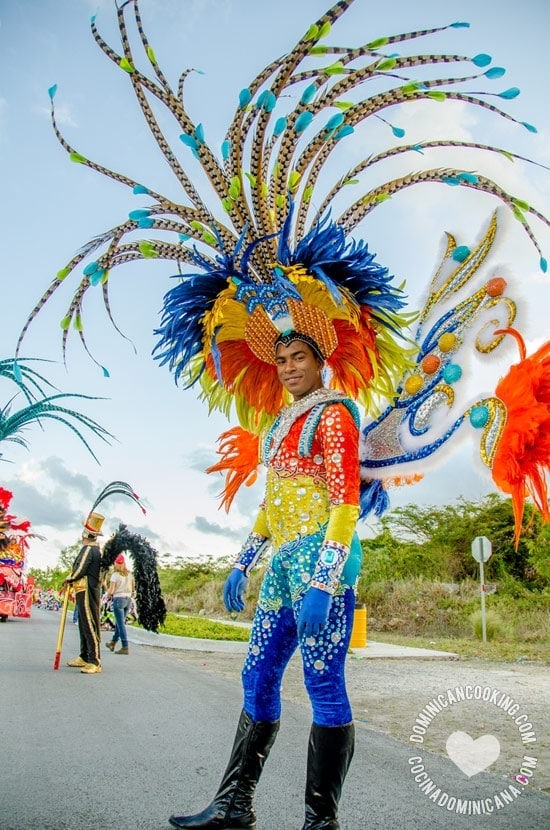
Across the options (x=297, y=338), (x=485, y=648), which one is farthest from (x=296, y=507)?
(x=485, y=648)

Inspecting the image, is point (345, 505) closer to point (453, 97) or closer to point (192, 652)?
point (453, 97)

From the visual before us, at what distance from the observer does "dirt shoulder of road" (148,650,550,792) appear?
4.54 meters

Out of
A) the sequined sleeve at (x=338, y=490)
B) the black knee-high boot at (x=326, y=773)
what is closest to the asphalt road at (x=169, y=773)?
the black knee-high boot at (x=326, y=773)

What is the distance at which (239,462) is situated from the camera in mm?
3814

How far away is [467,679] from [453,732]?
12.3 feet

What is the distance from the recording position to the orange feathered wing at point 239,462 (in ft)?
12.5

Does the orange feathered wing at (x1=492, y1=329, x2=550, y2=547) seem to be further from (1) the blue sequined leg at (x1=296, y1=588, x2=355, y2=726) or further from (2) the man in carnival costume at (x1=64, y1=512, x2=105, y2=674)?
(2) the man in carnival costume at (x1=64, y1=512, x2=105, y2=674)

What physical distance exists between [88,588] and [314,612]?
684 centimetres

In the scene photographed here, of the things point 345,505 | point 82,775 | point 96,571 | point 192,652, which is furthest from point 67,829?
point 192,652

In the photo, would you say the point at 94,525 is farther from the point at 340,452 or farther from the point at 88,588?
the point at 340,452

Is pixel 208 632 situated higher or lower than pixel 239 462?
lower

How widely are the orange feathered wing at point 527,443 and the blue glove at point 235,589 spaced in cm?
126

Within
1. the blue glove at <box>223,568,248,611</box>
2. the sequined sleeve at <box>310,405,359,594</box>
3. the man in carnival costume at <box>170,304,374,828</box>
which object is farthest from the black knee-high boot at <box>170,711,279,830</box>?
the sequined sleeve at <box>310,405,359,594</box>

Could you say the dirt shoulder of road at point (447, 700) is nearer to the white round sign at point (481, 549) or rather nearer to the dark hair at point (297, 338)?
the dark hair at point (297, 338)
